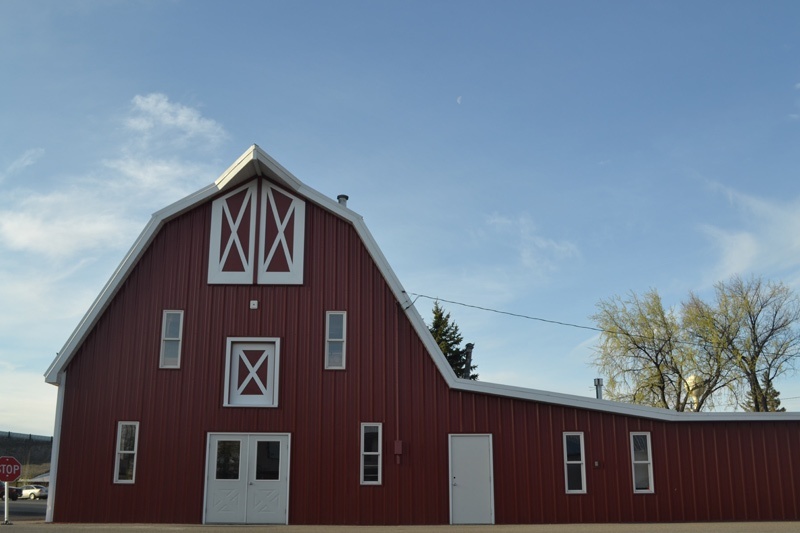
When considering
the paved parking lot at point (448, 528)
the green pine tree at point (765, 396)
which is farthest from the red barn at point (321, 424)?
the green pine tree at point (765, 396)

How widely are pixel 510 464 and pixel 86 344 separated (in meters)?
11.4

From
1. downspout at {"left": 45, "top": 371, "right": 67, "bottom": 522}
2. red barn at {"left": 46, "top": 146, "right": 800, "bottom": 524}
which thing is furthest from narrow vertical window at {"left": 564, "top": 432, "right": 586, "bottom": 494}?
downspout at {"left": 45, "top": 371, "right": 67, "bottom": 522}

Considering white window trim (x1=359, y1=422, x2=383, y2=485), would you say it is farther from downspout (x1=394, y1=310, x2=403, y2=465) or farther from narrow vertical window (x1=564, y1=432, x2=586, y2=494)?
narrow vertical window (x1=564, y1=432, x2=586, y2=494)

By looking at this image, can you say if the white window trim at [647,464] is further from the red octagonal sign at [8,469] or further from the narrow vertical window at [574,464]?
the red octagonal sign at [8,469]

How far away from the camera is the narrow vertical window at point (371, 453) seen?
19156 mm

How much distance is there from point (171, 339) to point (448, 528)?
856 centimetres

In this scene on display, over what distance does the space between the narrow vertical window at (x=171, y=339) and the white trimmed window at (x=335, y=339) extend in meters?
3.85

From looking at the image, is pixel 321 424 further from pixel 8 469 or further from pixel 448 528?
pixel 8 469

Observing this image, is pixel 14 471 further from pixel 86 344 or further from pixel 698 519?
pixel 698 519

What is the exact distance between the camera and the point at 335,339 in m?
20.0

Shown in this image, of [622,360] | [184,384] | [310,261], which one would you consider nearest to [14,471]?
[184,384]

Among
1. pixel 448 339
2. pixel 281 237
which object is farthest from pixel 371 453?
pixel 448 339

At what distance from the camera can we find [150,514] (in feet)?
61.5

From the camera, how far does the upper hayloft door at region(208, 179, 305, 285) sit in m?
20.2
